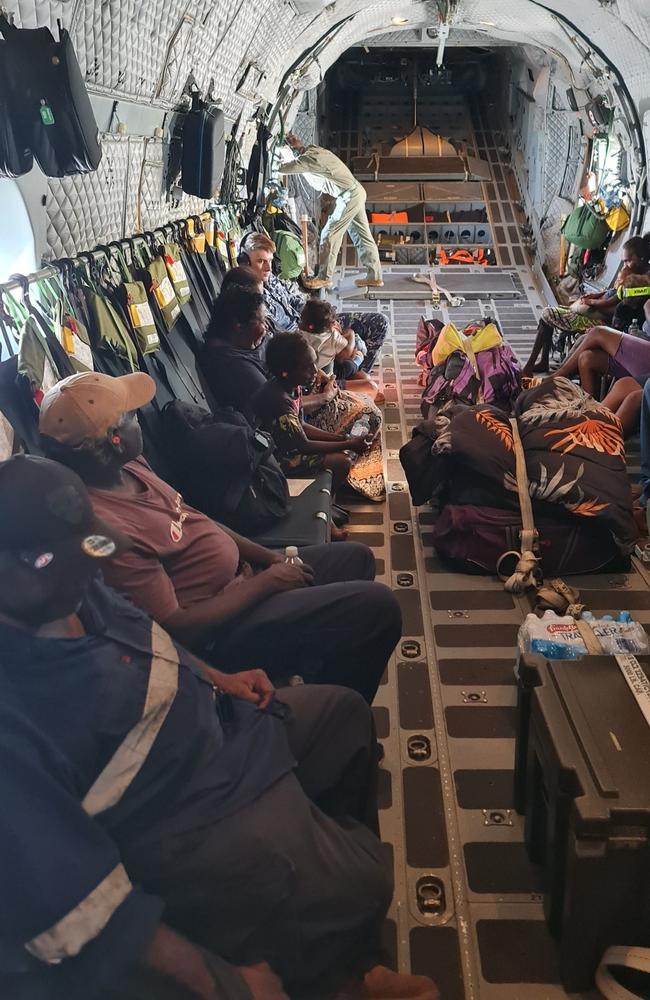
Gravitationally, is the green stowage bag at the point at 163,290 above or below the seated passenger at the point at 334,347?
above

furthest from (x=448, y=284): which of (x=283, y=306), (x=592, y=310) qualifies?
(x=283, y=306)

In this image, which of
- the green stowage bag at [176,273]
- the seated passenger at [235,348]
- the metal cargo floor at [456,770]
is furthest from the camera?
the green stowage bag at [176,273]

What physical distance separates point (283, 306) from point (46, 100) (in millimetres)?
3897

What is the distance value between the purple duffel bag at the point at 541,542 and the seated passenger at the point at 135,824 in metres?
1.97

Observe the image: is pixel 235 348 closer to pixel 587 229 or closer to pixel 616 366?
pixel 616 366

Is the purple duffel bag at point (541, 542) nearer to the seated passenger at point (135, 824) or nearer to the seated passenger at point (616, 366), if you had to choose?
the seated passenger at point (616, 366)

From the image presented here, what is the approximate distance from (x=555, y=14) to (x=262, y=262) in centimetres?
349

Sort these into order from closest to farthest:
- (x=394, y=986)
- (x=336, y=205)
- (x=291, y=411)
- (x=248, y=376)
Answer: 1. (x=394, y=986)
2. (x=291, y=411)
3. (x=248, y=376)
4. (x=336, y=205)

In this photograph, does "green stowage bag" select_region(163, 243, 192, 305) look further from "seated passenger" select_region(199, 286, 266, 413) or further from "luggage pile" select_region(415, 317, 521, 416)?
"luggage pile" select_region(415, 317, 521, 416)

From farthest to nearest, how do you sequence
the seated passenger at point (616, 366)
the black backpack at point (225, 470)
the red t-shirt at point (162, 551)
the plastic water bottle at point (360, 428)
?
the seated passenger at point (616, 366), the plastic water bottle at point (360, 428), the black backpack at point (225, 470), the red t-shirt at point (162, 551)

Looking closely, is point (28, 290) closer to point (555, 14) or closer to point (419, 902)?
point (419, 902)

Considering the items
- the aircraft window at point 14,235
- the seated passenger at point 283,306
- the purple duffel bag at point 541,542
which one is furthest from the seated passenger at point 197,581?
the seated passenger at point 283,306

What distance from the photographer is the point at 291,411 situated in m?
3.90

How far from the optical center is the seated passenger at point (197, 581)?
2.09m
